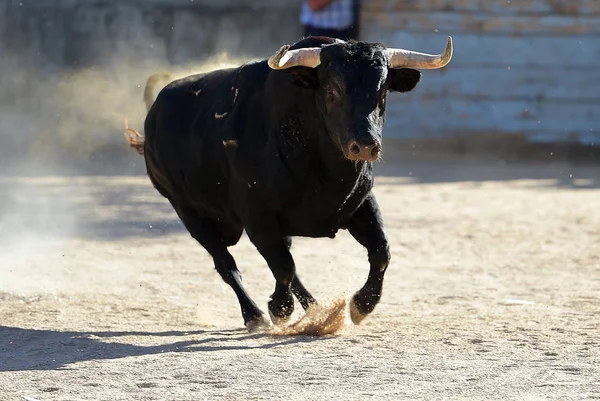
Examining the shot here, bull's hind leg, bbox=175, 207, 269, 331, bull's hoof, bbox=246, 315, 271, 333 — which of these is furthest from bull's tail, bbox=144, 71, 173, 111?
bull's hoof, bbox=246, 315, 271, 333

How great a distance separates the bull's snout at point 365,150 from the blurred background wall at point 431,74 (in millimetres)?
9254

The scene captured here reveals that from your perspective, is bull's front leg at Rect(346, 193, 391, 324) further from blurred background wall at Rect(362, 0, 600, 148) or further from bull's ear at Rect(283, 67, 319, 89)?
blurred background wall at Rect(362, 0, 600, 148)

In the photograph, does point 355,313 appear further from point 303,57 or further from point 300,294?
point 303,57

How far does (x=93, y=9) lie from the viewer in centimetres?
1566

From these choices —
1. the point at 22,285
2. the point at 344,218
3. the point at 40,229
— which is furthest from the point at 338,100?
the point at 40,229

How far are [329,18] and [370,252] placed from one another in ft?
27.0

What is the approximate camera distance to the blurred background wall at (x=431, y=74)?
15000 mm

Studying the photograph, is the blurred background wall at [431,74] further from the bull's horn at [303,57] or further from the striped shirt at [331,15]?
the bull's horn at [303,57]

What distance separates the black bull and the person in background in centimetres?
720

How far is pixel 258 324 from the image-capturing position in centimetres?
648

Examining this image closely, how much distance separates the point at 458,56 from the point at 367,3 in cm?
128

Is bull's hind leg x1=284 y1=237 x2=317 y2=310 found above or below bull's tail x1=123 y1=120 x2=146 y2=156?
below

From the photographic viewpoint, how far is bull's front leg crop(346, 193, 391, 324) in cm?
627

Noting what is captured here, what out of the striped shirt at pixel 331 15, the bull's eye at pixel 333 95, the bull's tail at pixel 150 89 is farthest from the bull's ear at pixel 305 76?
the striped shirt at pixel 331 15
